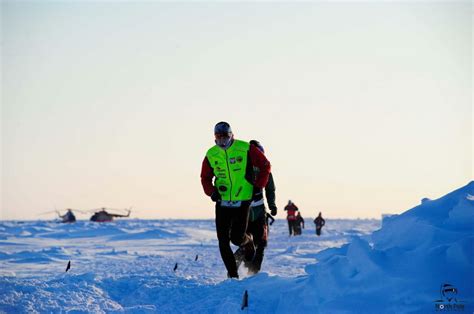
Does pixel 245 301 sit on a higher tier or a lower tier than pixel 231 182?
→ lower

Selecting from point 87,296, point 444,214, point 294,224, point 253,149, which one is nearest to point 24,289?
point 87,296

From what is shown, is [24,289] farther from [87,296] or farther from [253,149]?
[253,149]

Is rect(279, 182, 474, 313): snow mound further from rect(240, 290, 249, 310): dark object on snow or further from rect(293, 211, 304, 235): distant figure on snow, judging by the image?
rect(293, 211, 304, 235): distant figure on snow

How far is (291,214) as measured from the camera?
23719 mm

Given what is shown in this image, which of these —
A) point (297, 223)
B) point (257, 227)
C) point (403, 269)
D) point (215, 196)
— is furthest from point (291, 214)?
point (403, 269)

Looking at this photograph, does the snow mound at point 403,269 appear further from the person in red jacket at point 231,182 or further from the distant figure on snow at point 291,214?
the distant figure on snow at point 291,214

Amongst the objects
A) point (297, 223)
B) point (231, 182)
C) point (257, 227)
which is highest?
point (231, 182)

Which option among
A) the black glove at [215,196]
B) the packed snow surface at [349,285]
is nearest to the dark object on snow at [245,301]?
the packed snow surface at [349,285]

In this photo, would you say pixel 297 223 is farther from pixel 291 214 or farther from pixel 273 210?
pixel 273 210

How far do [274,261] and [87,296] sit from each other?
6900mm

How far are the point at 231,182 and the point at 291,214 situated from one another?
1740 centimetres

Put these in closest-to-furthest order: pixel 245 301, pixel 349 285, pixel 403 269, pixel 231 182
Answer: pixel 403 269, pixel 349 285, pixel 245 301, pixel 231 182

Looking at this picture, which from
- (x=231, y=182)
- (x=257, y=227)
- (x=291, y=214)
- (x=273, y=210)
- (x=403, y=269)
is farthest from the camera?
(x=291, y=214)

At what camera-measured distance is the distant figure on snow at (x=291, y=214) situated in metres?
23.6
